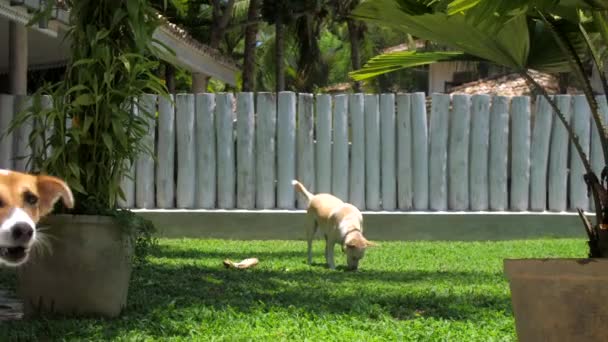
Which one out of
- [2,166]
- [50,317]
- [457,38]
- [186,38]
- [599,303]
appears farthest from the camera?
[186,38]

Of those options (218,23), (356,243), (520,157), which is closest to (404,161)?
(520,157)

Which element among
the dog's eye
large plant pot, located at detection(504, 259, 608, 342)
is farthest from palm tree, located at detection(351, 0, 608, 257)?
the dog's eye

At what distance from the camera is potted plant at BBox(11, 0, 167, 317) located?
18.4 ft

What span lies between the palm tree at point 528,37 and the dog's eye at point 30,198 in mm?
2006

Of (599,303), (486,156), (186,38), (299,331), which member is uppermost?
(186,38)

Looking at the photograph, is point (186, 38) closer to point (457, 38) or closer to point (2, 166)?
point (2, 166)

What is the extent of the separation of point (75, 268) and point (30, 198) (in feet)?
3.69

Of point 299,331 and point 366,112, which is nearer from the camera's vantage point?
point 299,331

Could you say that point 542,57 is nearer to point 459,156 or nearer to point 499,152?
point 459,156

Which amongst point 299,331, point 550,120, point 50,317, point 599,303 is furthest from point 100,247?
point 550,120

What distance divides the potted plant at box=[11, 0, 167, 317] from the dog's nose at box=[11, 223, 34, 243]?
138 centimetres

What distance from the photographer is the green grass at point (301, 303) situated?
18.0ft

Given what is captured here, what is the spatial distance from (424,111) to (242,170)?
101 inches

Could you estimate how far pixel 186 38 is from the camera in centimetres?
1526
